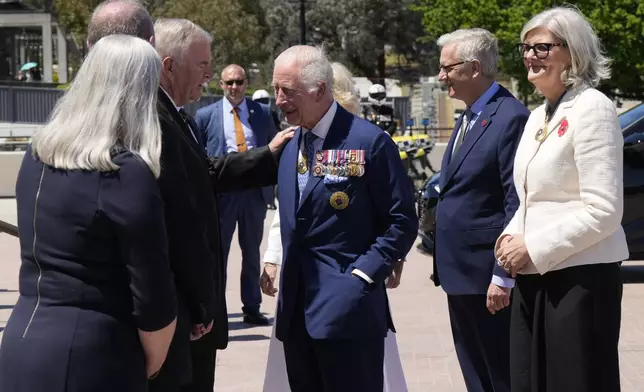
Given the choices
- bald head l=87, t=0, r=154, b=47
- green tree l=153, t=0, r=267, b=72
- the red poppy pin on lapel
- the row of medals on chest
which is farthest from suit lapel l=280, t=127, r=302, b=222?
green tree l=153, t=0, r=267, b=72

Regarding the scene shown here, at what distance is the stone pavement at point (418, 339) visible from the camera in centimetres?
704

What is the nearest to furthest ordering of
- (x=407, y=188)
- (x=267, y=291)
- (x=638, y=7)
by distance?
(x=407, y=188)
(x=267, y=291)
(x=638, y=7)

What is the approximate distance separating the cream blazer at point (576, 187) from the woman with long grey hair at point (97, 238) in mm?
1475

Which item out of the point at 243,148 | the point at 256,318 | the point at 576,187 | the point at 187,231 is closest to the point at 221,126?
the point at 243,148

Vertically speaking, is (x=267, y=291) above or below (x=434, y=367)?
above

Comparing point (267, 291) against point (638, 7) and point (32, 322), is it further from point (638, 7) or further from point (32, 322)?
point (638, 7)

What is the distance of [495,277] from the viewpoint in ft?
15.4

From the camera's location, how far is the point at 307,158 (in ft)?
15.5

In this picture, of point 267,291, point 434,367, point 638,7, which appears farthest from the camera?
point 638,7

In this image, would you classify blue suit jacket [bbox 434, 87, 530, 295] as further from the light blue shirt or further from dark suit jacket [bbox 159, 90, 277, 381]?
the light blue shirt

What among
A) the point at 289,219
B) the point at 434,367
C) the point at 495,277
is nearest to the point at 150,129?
the point at 289,219

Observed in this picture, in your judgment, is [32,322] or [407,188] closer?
[32,322]

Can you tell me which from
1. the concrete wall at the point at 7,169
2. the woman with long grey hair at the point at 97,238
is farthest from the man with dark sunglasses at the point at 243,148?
the concrete wall at the point at 7,169

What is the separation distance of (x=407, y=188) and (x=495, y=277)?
1.58ft
